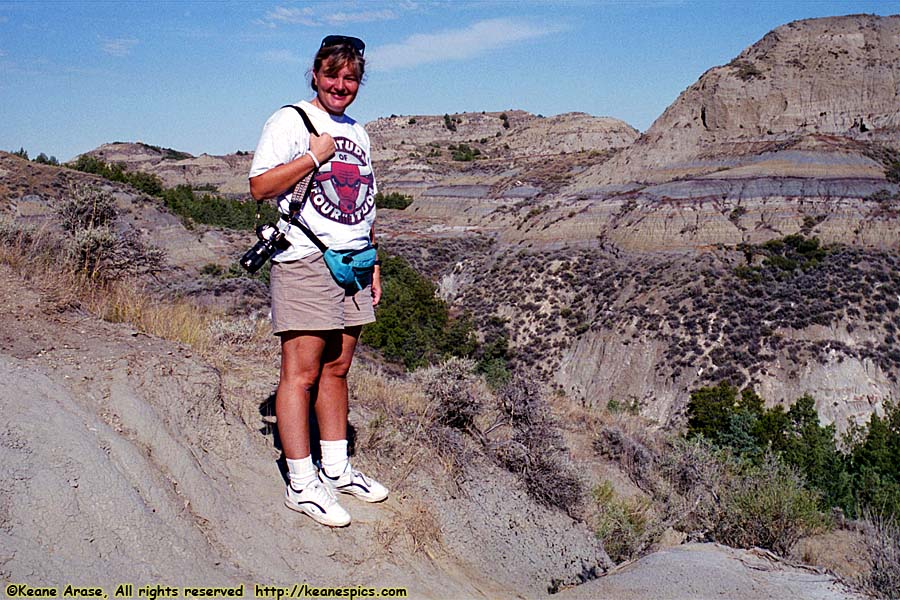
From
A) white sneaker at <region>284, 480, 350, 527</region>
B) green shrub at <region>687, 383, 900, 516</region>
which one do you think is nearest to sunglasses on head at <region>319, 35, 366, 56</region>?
white sneaker at <region>284, 480, 350, 527</region>

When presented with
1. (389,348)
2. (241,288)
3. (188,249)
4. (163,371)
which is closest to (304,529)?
(163,371)

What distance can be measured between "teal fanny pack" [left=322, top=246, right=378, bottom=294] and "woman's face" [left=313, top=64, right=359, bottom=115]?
660 mm

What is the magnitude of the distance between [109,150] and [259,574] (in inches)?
4168

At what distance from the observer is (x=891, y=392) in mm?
21109

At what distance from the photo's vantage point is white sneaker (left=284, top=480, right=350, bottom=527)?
3.29m

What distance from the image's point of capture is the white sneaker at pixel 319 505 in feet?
10.8

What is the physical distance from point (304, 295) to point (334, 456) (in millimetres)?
940

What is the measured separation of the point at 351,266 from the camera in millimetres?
3180

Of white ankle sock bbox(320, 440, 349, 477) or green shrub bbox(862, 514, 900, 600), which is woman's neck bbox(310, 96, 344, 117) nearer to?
white ankle sock bbox(320, 440, 349, 477)

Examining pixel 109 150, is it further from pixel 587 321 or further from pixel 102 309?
pixel 102 309

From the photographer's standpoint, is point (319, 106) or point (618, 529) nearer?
point (319, 106)

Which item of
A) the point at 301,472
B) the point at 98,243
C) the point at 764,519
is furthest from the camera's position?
the point at 98,243

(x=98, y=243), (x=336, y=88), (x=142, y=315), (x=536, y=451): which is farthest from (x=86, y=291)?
(x=536, y=451)

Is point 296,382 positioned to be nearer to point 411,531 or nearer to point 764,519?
point 411,531
